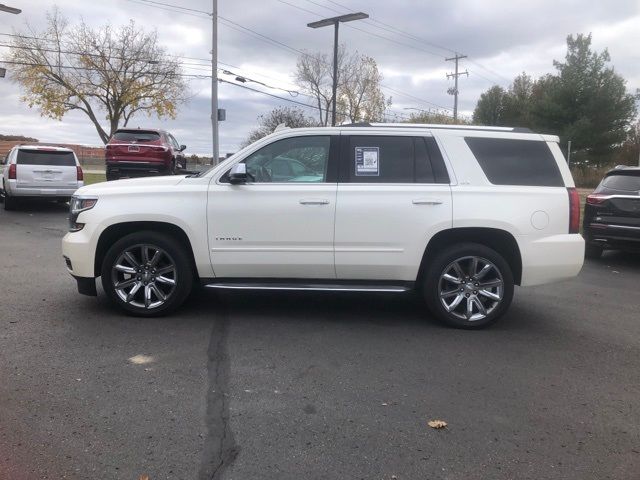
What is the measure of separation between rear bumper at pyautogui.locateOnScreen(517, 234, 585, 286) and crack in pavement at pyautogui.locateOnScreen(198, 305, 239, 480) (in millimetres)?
2896

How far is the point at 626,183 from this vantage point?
9.16m

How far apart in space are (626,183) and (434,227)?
214 inches

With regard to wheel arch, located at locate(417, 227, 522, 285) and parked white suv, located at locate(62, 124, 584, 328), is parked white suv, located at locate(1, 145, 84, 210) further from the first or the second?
wheel arch, located at locate(417, 227, 522, 285)

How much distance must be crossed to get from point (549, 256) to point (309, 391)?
2814 mm

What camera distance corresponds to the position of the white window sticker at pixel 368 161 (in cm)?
551

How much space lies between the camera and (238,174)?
532cm

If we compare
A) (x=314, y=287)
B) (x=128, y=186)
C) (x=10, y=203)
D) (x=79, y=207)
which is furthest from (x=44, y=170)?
(x=314, y=287)

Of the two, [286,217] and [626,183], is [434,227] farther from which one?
[626,183]

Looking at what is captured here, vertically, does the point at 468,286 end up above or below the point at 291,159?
below

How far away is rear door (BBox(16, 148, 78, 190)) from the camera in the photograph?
14.1m

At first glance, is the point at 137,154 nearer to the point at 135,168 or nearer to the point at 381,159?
the point at 135,168

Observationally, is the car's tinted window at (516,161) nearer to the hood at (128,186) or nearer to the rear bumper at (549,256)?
the rear bumper at (549,256)

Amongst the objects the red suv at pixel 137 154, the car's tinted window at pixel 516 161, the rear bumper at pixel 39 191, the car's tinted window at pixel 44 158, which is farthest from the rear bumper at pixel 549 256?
the red suv at pixel 137 154

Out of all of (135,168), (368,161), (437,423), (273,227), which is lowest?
(437,423)
